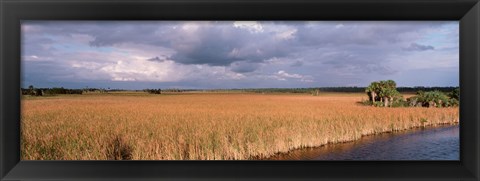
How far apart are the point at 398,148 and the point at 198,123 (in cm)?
161

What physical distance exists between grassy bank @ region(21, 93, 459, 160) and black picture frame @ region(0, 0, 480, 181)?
238 millimetres

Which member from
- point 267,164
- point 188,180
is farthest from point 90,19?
point 267,164

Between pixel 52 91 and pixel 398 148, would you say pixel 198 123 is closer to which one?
pixel 52 91

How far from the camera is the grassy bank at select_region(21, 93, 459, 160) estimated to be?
247cm

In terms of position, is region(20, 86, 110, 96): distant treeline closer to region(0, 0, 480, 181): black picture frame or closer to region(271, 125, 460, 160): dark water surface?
region(0, 0, 480, 181): black picture frame

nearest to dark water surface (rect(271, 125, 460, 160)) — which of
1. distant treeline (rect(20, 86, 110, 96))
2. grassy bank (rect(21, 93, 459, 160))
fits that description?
grassy bank (rect(21, 93, 459, 160))

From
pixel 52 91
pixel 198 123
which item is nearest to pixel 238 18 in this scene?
pixel 198 123

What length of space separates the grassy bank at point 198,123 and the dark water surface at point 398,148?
0.29 ft

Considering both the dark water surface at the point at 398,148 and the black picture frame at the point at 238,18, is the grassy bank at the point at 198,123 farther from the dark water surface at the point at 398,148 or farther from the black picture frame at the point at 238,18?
the black picture frame at the point at 238,18

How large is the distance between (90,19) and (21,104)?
671 mm

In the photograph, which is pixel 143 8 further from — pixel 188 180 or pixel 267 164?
pixel 267 164

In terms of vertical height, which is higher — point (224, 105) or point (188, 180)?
point (224, 105)

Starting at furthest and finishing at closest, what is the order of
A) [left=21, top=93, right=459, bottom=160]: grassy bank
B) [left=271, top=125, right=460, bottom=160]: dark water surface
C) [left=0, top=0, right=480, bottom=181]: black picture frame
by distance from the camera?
[left=21, top=93, right=459, bottom=160]: grassy bank, [left=271, top=125, right=460, bottom=160]: dark water surface, [left=0, top=0, right=480, bottom=181]: black picture frame

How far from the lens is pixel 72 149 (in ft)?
7.94
